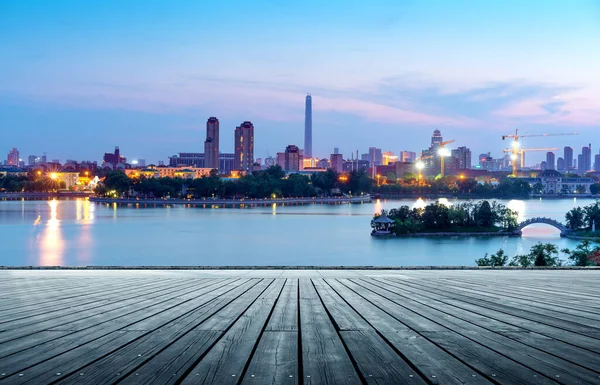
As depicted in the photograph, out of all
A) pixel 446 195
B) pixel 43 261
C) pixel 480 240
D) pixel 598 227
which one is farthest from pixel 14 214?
pixel 446 195

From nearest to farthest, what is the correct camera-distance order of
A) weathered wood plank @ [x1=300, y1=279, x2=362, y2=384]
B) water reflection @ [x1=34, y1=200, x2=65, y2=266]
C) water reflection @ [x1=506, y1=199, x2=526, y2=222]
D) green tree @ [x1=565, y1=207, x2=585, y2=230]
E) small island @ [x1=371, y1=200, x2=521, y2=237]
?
weathered wood plank @ [x1=300, y1=279, x2=362, y2=384], water reflection @ [x1=34, y1=200, x2=65, y2=266], green tree @ [x1=565, y1=207, x2=585, y2=230], small island @ [x1=371, y1=200, x2=521, y2=237], water reflection @ [x1=506, y1=199, x2=526, y2=222]

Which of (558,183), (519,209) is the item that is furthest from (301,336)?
(558,183)

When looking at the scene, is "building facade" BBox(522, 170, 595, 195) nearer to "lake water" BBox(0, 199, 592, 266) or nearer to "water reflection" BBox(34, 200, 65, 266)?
"lake water" BBox(0, 199, 592, 266)

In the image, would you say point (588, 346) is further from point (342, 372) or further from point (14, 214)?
point (14, 214)

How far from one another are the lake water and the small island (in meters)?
1.79

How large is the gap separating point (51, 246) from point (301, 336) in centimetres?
3998

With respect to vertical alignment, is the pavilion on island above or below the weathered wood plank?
below

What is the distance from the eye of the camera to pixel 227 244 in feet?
133

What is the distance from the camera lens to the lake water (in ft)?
107

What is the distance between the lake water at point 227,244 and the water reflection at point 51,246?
0.15 feet

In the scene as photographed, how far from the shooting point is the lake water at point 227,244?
107 ft

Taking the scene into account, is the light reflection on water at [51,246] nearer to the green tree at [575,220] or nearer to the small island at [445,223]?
the small island at [445,223]

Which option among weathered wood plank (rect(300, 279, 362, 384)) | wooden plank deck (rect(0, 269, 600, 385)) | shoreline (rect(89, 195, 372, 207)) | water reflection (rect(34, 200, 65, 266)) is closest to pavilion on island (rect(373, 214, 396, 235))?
water reflection (rect(34, 200, 65, 266))

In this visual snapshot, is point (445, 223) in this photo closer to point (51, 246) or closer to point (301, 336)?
point (51, 246)
